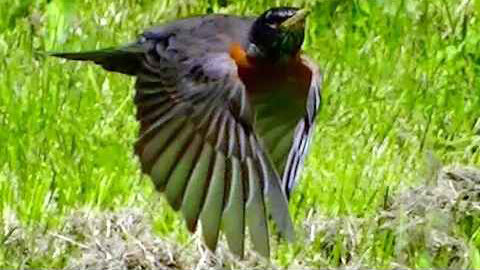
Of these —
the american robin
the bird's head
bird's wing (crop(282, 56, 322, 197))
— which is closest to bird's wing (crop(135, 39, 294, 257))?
the american robin

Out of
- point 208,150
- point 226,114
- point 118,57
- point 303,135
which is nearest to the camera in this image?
point 208,150

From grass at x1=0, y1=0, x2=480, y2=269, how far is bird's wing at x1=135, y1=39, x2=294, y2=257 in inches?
11.7

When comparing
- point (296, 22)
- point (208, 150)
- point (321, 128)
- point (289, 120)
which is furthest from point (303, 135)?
point (321, 128)

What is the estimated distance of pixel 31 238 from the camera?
5.59m

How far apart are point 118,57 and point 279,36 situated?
598 mm

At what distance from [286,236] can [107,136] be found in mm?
962

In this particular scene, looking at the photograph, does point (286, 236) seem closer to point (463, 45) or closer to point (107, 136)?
point (107, 136)

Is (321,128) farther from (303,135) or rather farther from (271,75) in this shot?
(271,75)

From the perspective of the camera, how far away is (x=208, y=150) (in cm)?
554

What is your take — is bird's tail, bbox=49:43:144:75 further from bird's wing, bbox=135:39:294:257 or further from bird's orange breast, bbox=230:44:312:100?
bird's orange breast, bbox=230:44:312:100

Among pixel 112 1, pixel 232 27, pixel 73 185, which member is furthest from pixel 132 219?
pixel 112 1

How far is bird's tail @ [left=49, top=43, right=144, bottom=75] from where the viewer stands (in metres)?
6.20

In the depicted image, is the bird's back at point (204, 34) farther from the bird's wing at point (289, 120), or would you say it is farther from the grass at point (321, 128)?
the grass at point (321, 128)

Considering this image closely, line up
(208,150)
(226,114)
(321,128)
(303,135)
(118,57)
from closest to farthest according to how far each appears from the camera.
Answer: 1. (208,150)
2. (226,114)
3. (303,135)
4. (118,57)
5. (321,128)
